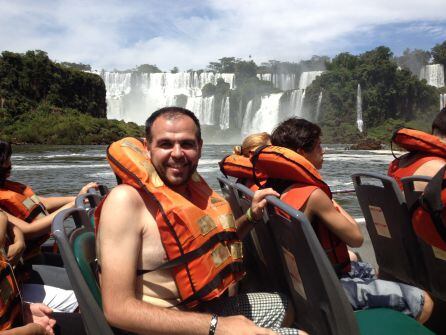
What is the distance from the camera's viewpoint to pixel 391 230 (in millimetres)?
2928

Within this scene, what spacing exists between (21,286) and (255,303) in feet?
4.41

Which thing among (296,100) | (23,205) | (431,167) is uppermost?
(296,100)

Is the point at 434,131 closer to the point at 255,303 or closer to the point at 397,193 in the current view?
the point at 397,193

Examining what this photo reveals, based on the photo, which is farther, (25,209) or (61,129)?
(61,129)

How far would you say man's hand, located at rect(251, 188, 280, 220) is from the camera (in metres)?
2.08

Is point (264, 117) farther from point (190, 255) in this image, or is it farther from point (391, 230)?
point (190, 255)

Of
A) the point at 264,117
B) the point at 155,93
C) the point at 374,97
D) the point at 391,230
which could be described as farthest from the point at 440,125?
the point at 155,93

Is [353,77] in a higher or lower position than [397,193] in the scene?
higher

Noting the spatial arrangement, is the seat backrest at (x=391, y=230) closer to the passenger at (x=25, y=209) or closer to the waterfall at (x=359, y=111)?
the passenger at (x=25, y=209)

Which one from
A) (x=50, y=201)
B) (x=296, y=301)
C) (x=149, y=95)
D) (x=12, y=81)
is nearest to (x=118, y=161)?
(x=296, y=301)

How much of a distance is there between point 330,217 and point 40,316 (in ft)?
4.71

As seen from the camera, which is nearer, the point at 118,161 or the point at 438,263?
the point at 118,161

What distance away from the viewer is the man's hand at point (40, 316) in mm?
2121

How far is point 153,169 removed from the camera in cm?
190
